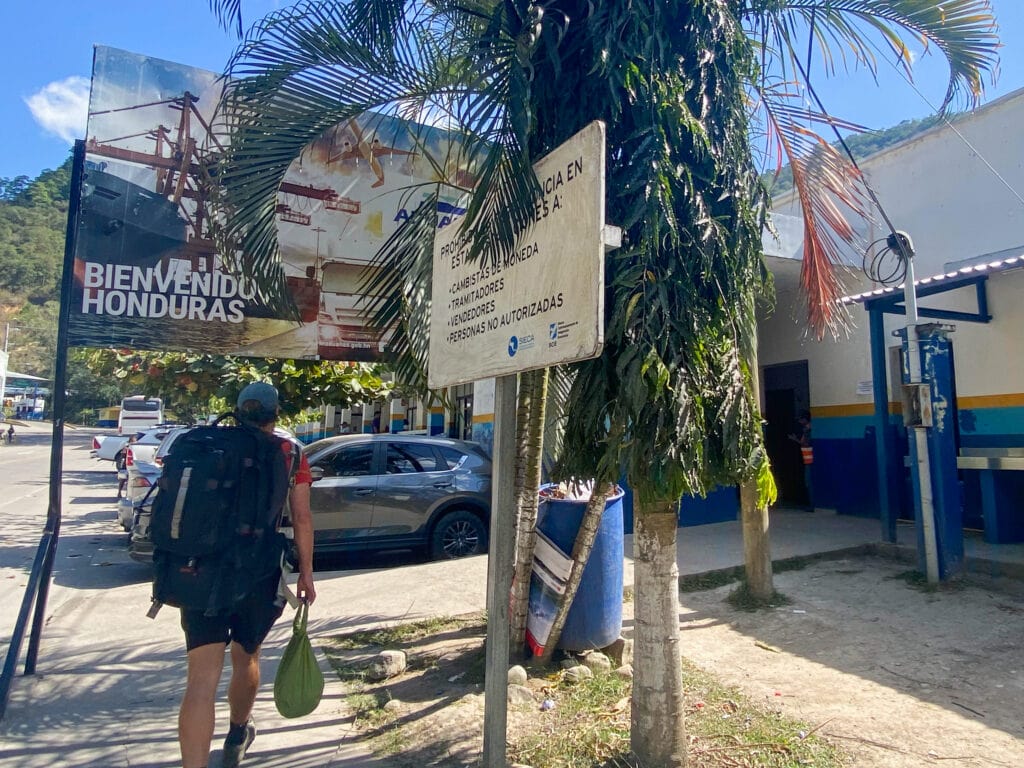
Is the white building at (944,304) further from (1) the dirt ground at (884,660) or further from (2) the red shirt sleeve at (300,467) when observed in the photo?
(2) the red shirt sleeve at (300,467)

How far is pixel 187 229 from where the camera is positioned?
657 centimetres

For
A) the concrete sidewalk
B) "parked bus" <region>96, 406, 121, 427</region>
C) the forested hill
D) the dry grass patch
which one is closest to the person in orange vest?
the concrete sidewalk

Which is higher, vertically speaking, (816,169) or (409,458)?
(816,169)

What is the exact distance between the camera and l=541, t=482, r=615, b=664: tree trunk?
443 centimetres

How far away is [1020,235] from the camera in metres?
8.31

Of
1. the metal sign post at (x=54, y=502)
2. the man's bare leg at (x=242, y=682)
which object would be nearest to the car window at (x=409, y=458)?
the metal sign post at (x=54, y=502)

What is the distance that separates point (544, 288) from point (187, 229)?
5.16 metres

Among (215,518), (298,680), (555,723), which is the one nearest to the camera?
(215,518)

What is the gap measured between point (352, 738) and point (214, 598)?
1.40 metres

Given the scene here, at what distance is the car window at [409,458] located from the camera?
890 centimetres

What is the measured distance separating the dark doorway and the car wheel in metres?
5.55

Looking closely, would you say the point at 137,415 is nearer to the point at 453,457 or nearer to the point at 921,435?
the point at 453,457

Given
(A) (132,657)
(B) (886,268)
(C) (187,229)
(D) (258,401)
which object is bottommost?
(A) (132,657)

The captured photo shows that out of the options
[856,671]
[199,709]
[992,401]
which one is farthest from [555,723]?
[992,401]
